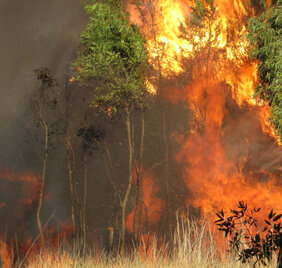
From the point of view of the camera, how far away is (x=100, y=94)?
15.9m

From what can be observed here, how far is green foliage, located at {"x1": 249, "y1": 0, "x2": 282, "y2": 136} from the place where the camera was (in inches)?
478

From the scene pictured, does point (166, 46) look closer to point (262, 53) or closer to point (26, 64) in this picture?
A: point (262, 53)

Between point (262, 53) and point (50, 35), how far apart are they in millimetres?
9029

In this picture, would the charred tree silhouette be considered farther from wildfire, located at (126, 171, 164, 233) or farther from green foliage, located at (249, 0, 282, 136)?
green foliage, located at (249, 0, 282, 136)

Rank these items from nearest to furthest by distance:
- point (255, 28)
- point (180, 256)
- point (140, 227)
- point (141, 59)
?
1. point (180, 256)
2. point (255, 28)
3. point (141, 59)
4. point (140, 227)

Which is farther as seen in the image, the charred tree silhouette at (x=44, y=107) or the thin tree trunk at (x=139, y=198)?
the charred tree silhouette at (x=44, y=107)

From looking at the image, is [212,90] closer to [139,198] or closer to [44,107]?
[139,198]

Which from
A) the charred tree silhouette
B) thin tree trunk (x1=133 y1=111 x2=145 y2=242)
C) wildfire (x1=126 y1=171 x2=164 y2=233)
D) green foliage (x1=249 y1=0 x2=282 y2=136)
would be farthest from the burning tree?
green foliage (x1=249 y1=0 x2=282 y2=136)

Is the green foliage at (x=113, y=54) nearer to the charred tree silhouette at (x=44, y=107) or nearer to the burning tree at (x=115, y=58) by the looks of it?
the burning tree at (x=115, y=58)

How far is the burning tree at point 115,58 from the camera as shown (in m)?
14.2

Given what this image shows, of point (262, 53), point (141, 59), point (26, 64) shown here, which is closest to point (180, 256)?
point (262, 53)

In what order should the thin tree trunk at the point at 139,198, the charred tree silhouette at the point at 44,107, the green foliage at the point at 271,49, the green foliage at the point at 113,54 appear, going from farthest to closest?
1. the charred tree silhouette at the point at 44,107
2. the thin tree trunk at the point at 139,198
3. the green foliage at the point at 113,54
4. the green foliage at the point at 271,49

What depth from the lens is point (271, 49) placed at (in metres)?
12.3

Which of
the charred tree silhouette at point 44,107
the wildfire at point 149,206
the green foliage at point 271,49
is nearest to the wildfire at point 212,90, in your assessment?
the wildfire at point 149,206
